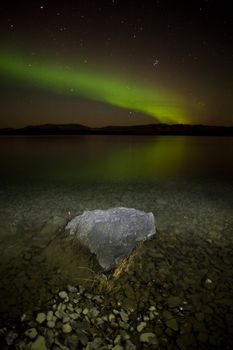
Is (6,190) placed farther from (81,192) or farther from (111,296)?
(111,296)

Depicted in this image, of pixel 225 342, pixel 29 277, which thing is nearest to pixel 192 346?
pixel 225 342

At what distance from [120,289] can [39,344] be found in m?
2.02

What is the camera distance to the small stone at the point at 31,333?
4504mm

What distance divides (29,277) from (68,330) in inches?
80.1

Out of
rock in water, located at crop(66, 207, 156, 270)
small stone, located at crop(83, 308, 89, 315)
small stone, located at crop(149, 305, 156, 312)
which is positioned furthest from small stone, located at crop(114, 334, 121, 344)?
rock in water, located at crop(66, 207, 156, 270)

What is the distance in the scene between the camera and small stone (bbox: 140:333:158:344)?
4478 millimetres

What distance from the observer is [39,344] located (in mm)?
4359

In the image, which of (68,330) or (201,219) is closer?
(68,330)

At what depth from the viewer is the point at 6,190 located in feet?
49.1

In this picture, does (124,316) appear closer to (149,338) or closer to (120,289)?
(149,338)

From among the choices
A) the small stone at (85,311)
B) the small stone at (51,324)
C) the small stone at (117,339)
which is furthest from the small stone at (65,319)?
the small stone at (117,339)

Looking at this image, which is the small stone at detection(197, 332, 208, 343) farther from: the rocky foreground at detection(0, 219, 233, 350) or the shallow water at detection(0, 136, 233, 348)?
the shallow water at detection(0, 136, 233, 348)

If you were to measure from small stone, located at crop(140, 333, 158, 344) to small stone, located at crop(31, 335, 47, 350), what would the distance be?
1.62 metres

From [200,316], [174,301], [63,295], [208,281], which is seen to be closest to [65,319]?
[63,295]
